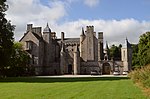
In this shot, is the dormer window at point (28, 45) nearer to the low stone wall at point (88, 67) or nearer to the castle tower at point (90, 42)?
the low stone wall at point (88, 67)

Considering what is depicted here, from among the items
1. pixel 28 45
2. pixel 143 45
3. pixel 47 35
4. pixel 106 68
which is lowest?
pixel 106 68

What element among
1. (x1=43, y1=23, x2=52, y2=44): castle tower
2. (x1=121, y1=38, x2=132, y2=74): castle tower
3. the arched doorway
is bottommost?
the arched doorway

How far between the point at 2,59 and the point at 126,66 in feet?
194

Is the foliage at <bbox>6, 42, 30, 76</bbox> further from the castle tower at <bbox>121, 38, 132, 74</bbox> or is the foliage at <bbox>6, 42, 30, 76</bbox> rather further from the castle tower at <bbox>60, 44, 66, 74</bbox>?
the castle tower at <bbox>121, 38, 132, 74</bbox>

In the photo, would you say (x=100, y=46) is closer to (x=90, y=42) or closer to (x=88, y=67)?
(x=90, y=42)

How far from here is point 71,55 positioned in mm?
98938

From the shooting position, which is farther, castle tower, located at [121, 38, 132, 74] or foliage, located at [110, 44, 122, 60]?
foliage, located at [110, 44, 122, 60]

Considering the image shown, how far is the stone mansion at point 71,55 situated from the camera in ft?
309

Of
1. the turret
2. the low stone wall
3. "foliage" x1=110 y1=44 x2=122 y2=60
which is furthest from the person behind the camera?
"foliage" x1=110 y1=44 x2=122 y2=60

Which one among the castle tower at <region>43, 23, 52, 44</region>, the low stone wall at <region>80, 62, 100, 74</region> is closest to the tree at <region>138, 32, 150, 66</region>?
the low stone wall at <region>80, 62, 100, 74</region>

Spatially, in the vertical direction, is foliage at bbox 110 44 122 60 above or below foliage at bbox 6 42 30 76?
above

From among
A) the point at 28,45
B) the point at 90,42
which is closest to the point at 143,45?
the point at 90,42

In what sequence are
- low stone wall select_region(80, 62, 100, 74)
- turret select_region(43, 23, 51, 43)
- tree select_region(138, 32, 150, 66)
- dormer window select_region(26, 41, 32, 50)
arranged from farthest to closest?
turret select_region(43, 23, 51, 43)
low stone wall select_region(80, 62, 100, 74)
dormer window select_region(26, 41, 32, 50)
tree select_region(138, 32, 150, 66)

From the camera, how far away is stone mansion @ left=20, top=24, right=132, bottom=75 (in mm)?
94188
